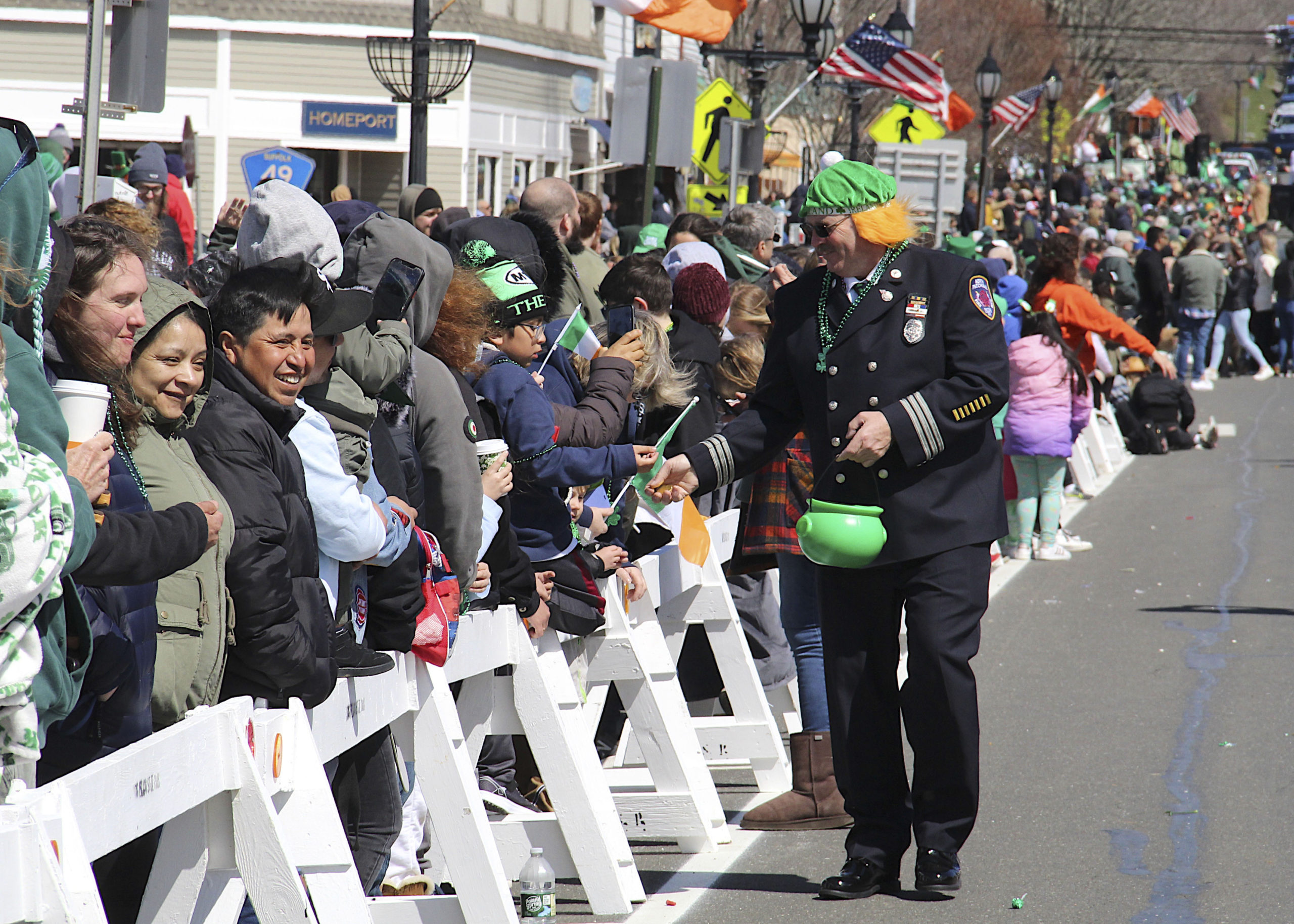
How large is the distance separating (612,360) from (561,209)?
2.85 m

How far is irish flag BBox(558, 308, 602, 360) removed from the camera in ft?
19.5

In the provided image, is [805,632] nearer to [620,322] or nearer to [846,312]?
[620,322]

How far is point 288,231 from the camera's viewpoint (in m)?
4.84

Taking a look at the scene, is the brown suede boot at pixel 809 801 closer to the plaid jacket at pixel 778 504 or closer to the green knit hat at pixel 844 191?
the plaid jacket at pixel 778 504

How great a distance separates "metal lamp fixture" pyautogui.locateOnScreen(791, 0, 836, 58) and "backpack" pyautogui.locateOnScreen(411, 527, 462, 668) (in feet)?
39.0

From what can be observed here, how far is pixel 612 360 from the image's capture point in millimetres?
5988

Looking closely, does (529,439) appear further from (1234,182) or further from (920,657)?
(1234,182)

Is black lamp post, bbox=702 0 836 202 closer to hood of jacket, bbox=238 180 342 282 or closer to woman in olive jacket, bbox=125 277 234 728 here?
hood of jacket, bbox=238 180 342 282

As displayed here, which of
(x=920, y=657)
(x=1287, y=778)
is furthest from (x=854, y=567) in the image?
(x=1287, y=778)

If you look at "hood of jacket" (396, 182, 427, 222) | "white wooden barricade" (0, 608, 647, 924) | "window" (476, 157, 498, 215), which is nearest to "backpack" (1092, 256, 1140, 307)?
"hood of jacket" (396, 182, 427, 222)

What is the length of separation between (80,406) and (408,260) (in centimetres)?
195

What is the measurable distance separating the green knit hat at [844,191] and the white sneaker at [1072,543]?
7566 mm

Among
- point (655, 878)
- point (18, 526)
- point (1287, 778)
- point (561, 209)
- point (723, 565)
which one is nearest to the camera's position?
point (18, 526)

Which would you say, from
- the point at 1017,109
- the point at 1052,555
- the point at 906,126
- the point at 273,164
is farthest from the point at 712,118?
the point at 1017,109
